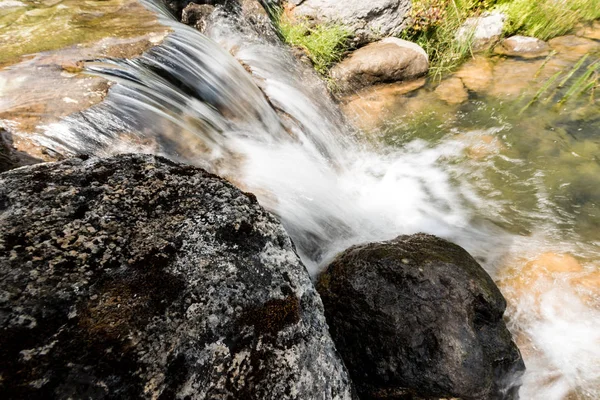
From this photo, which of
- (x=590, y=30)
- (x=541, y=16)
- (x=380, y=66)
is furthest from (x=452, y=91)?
(x=590, y=30)

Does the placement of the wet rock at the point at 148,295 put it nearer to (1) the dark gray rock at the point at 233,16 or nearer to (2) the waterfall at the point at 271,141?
(2) the waterfall at the point at 271,141

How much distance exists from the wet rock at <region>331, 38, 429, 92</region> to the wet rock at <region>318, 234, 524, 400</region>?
14.8 ft

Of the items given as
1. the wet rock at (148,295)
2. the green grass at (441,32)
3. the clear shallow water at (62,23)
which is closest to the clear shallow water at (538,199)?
the green grass at (441,32)

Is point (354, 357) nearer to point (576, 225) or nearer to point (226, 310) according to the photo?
point (226, 310)

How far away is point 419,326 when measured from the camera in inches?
84.3

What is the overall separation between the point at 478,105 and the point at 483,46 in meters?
2.05

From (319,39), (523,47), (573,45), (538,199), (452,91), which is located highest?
(573,45)

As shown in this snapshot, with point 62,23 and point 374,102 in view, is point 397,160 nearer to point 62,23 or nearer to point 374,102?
point 374,102

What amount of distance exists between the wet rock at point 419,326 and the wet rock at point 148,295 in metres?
0.92

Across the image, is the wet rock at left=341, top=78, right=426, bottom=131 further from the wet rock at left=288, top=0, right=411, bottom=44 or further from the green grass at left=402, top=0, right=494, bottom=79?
the wet rock at left=288, top=0, right=411, bottom=44

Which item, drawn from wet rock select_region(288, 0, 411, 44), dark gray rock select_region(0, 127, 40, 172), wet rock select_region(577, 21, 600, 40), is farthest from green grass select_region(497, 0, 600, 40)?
dark gray rock select_region(0, 127, 40, 172)

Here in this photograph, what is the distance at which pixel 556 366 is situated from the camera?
9.11ft

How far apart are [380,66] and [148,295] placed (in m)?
6.03

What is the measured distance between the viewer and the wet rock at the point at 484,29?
6719 millimetres
